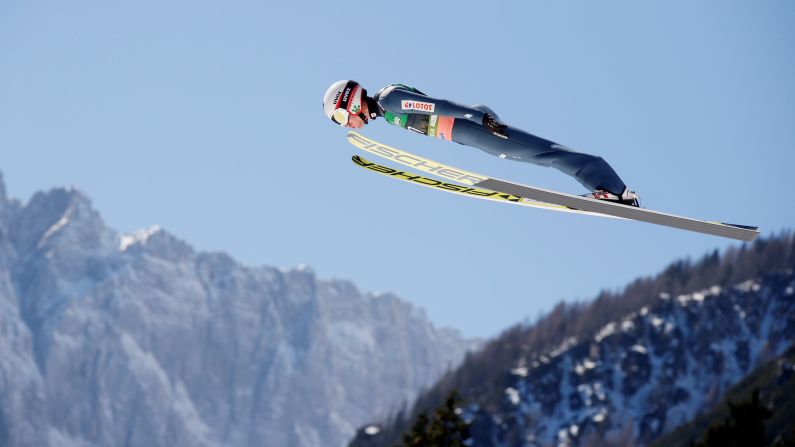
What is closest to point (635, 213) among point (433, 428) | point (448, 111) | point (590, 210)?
point (590, 210)

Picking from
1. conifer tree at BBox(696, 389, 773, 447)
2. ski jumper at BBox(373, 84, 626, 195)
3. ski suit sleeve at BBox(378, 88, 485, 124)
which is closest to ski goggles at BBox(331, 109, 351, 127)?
ski jumper at BBox(373, 84, 626, 195)

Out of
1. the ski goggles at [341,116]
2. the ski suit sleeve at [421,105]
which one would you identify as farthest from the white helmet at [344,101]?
the ski suit sleeve at [421,105]

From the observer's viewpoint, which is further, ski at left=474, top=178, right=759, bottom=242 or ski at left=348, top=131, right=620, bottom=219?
ski at left=348, top=131, right=620, bottom=219

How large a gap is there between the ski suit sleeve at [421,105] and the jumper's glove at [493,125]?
0.08 m

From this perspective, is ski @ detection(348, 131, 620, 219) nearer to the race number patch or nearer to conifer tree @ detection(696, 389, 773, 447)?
the race number patch

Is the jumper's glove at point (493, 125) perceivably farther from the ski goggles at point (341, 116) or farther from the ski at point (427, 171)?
the ski goggles at point (341, 116)

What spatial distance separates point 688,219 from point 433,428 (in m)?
27.1

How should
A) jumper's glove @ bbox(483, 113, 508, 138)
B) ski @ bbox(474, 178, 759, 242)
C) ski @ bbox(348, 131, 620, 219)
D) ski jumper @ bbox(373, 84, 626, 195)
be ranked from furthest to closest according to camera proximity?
1. ski @ bbox(348, 131, 620, 219)
2. jumper's glove @ bbox(483, 113, 508, 138)
3. ski jumper @ bbox(373, 84, 626, 195)
4. ski @ bbox(474, 178, 759, 242)

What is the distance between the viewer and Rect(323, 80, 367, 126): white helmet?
18812mm

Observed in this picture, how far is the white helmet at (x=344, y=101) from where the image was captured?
18812 millimetres

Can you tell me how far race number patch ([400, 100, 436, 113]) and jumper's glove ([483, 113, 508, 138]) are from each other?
0.85 m

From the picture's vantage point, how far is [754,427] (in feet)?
146

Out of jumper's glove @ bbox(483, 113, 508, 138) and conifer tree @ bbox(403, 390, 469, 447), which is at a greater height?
jumper's glove @ bbox(483, 113, 508, 138)

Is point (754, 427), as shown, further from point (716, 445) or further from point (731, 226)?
point (731, 226)
